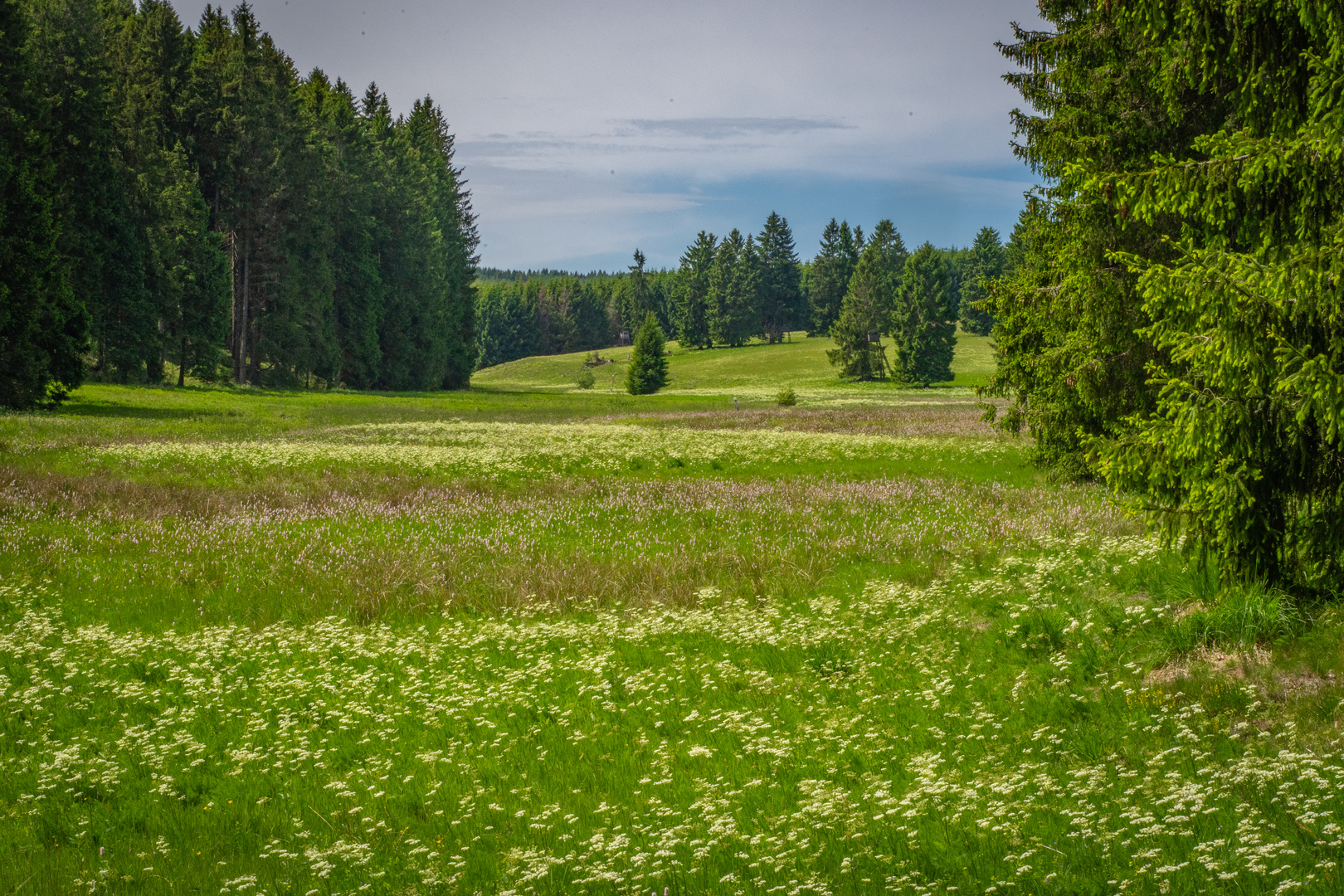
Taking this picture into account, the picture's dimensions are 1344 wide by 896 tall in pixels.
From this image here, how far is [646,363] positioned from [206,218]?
47763 mm

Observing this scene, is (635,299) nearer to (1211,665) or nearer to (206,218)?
(206,218)

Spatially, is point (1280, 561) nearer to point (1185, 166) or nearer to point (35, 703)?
point (1185, 166)

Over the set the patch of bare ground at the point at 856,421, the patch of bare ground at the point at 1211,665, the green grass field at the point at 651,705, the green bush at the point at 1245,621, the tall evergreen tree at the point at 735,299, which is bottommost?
the green grass field at the point at 651,705

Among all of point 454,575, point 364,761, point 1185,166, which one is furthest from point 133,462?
point 1185,166

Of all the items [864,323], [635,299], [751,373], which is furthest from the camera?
[635,299]

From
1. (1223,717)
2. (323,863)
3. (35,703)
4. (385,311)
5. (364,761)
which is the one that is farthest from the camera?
(385,311)

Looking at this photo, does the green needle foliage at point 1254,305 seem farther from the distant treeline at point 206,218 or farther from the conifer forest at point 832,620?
the distant treeline at point 206,218

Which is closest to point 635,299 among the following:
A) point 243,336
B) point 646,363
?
point 646,363

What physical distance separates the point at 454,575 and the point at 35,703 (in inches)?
197

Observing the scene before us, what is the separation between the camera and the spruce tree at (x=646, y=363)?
306 ft

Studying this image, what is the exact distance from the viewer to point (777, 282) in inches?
6093

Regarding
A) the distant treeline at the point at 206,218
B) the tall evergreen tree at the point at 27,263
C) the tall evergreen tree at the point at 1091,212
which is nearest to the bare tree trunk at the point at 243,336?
the distant treeline at the point at 206,218

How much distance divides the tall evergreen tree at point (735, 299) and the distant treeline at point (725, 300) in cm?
15

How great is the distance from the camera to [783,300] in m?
155
